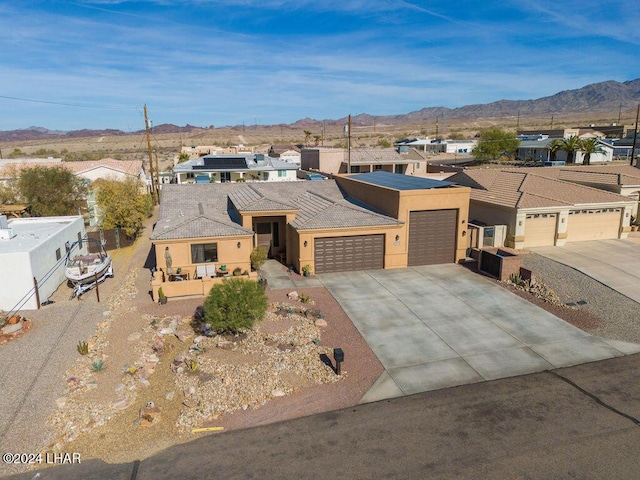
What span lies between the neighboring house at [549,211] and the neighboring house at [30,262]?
1061 inches

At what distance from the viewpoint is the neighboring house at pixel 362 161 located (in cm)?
5416

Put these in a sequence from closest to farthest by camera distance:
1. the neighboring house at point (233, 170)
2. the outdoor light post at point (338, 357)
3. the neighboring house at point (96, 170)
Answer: the outdoor light post at point (338, 357) < the neighboring house at point (96, 170) < the neighboring house at point (233, 170)

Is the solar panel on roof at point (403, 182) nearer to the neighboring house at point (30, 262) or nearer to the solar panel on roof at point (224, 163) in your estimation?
the neighboring house at point (30, 262)

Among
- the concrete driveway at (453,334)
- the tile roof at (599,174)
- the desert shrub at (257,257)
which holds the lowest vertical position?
the concrete driveway at (453,334)

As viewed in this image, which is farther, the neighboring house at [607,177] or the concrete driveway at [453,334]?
the neighboring house at [607,177]

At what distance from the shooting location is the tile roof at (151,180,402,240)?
934 inches

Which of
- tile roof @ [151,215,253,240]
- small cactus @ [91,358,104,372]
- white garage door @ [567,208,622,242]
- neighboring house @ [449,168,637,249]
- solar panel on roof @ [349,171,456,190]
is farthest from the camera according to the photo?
white garage door @ [567,208,622,242]

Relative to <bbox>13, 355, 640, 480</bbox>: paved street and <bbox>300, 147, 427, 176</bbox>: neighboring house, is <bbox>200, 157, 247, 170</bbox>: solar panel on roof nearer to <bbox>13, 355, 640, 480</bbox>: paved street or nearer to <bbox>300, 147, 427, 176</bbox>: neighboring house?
<bbox>300, 147, 427, 176</bbox>: neighboring house

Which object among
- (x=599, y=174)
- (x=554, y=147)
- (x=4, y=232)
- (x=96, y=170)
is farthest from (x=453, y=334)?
(x=554, y=147)

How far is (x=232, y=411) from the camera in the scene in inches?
494

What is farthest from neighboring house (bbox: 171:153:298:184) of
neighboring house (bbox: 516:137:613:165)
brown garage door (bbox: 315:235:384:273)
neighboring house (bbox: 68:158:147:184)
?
neighboring house (bbox: 516:137:613:165)

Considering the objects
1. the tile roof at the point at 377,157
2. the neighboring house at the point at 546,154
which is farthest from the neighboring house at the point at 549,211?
the neighboring house at the point at 546,154

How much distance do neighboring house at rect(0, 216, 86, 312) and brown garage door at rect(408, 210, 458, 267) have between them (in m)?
19.3

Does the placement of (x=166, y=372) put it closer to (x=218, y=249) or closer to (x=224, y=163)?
(x=218, y=249)
